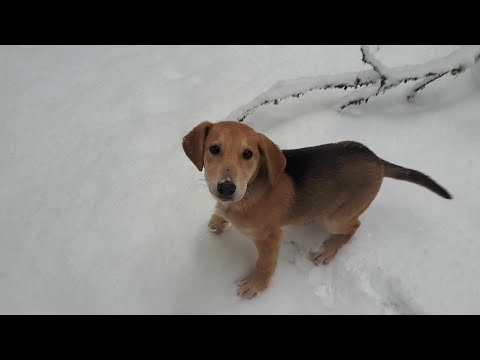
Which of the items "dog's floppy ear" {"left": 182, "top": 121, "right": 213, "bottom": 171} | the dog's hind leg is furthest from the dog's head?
the dog's hind leg

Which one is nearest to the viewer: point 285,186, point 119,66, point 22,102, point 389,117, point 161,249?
point 285,186

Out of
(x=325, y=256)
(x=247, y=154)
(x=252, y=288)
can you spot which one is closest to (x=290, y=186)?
(x=247, y=154)

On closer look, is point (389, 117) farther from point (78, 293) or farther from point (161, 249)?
→ point (78, 293)

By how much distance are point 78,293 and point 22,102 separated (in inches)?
111

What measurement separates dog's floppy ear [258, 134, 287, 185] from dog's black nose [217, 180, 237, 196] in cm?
41

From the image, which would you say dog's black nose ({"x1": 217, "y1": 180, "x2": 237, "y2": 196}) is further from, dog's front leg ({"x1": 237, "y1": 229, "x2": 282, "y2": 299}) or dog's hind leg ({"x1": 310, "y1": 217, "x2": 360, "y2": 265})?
dog's hind leg ({"x1": 310, "y1": 217, "x2": 360, "y2": 265})

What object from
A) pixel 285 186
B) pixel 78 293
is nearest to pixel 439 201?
pixel 285 186

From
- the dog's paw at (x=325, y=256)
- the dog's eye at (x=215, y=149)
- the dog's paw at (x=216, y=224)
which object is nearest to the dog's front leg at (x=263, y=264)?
the dog's paw at (x=325, y=256)

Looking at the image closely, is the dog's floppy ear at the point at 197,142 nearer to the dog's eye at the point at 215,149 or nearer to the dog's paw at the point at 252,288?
the dog's eye at the point at 215,149

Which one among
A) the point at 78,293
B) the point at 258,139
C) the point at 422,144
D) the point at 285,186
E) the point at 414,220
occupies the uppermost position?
the point at 258,139

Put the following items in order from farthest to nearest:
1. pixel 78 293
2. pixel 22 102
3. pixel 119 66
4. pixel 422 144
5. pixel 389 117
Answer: pixel 119 66 → pixel 22 102 → pixel 389 117 → pixel 422 144 → pixel 78 293

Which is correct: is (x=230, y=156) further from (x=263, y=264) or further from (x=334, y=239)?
(x=334, y=239)

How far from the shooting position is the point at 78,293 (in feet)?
9.54

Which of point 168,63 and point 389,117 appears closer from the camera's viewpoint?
point 389,117
